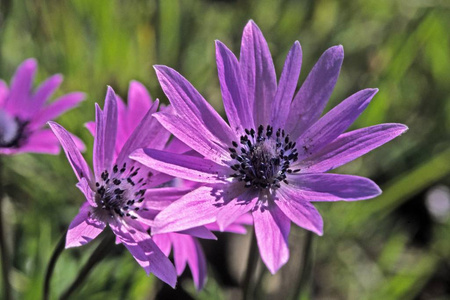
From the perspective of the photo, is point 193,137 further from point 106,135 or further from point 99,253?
point 99,253

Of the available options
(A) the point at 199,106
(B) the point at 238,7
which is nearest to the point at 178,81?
(A) the point at 199,106

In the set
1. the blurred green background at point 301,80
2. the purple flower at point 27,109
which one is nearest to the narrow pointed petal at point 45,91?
the purple flower at point 27,109

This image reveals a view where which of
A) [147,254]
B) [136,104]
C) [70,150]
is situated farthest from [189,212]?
[136,104]

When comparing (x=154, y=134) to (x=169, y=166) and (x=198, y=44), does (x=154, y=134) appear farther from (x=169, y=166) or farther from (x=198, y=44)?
(x=198, y=44)

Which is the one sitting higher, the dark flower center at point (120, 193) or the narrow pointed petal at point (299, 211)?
the narrow pointed petal at point (299, 211)

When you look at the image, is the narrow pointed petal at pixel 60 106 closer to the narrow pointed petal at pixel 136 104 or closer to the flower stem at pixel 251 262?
the narrow pointed petal at pixel 136 104

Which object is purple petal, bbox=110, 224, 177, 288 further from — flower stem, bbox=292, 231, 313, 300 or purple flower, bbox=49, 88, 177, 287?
flower stem, bbox=292, 231, 313, 300

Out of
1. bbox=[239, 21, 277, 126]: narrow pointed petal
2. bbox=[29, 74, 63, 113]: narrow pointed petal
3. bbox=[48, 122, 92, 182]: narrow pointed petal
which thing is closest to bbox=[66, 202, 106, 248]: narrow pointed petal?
bbox=[48, 122, 92, 182]: narrow pointed petal
